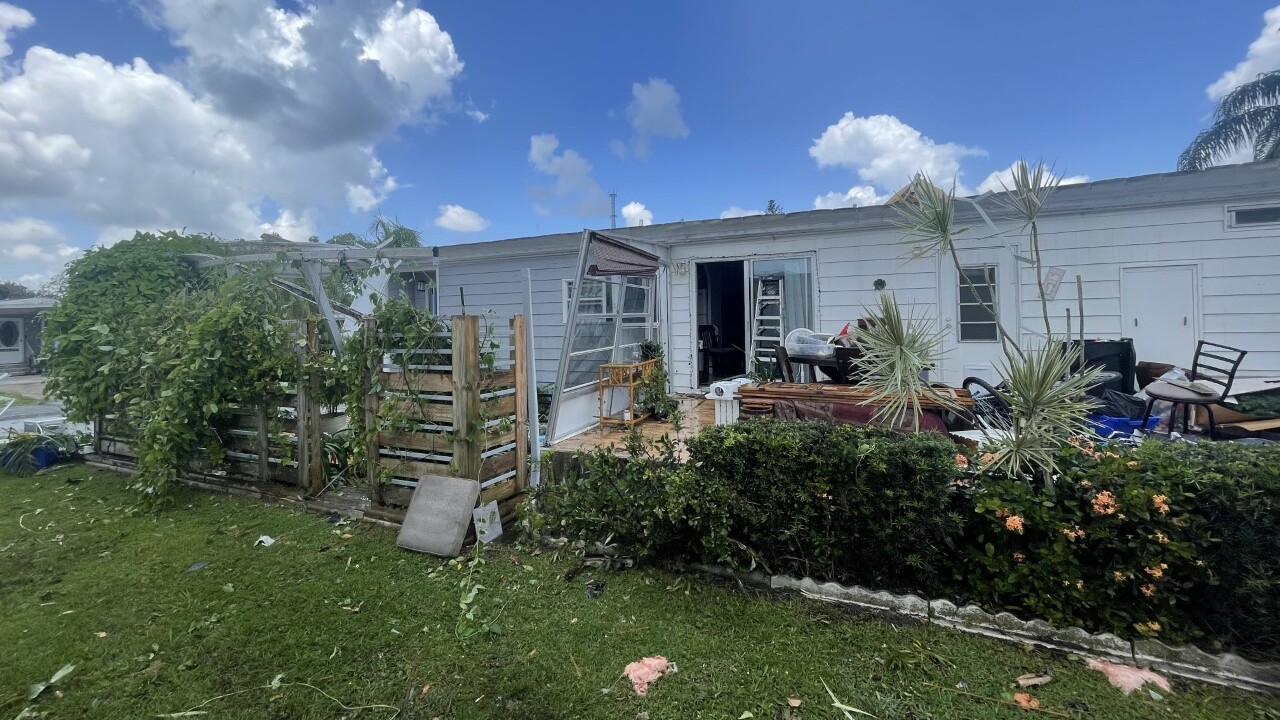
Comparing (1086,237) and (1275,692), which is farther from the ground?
(1086,237)

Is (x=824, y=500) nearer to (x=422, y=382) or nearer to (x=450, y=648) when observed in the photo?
(x=450, y=648)

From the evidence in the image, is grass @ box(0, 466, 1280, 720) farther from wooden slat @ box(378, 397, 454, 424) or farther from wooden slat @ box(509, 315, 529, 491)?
wooden slat @ box(378, 397, 454, 424)

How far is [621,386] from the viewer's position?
5898 millimetres

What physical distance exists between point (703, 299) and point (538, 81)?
509 cm

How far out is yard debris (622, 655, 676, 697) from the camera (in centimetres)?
205

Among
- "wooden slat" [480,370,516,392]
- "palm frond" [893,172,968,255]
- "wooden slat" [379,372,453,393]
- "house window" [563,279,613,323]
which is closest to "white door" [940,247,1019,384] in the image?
"palm frond" [893,172,968,255]

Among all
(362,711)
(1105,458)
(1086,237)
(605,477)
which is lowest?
(362,711)

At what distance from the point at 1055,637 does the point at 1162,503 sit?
698 mm

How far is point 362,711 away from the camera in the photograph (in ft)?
6.46

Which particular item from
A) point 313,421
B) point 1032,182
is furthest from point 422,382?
point 1032,182

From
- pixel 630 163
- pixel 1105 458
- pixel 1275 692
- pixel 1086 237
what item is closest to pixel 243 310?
pixel 1105 458

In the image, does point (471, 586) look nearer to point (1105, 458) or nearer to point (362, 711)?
point (362, 711)

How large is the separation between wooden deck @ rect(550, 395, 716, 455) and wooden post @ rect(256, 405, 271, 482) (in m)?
2.51

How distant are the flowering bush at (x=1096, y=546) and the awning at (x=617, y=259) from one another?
365 cm
